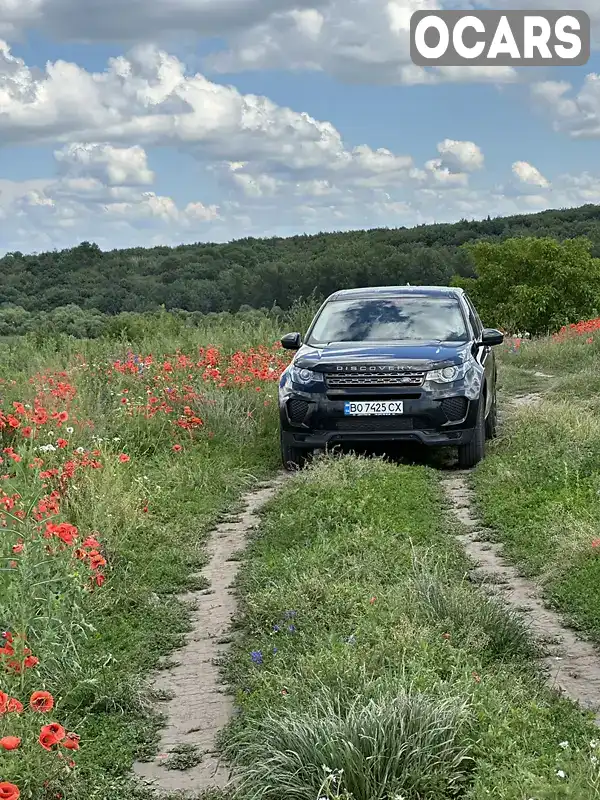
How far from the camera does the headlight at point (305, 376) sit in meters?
10.7

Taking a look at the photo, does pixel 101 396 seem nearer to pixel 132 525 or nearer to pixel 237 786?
pixel 132 525

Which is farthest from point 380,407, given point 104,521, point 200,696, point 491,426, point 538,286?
point 538,286

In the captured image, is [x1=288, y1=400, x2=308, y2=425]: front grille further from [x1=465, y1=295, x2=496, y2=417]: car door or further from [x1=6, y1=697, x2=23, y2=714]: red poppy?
[x1=6, y1=697, x2=23, y2=714]: red poppy

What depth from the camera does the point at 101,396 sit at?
12.3 m

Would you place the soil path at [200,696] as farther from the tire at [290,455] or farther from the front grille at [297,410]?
the tire at [290,455]

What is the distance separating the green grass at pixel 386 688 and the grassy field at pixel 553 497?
0.61 metres

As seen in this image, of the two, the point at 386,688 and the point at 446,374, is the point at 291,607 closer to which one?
the point at 386,688

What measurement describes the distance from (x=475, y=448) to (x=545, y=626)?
15.9ft

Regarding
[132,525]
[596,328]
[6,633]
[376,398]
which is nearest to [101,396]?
[376,398]

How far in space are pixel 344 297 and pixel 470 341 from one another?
163 cm

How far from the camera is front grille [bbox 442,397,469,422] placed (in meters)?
10.6

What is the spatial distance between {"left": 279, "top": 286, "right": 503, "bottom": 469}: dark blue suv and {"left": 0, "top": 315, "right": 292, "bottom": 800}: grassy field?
83cm

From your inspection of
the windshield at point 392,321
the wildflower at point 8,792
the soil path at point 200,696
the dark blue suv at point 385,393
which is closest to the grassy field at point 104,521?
the wildflower at point 8,792

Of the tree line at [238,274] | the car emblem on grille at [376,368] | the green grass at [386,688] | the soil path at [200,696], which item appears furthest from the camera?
the tree line at [238,274]
